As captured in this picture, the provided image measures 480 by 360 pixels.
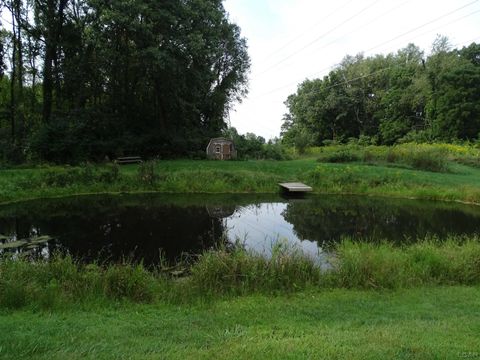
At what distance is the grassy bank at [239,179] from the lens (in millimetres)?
18938

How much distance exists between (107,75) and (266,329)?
27.9m

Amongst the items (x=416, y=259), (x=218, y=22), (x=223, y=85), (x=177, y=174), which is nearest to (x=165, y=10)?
(x=218, y=22)

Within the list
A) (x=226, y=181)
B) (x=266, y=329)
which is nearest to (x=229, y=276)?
(x=266, y=329)

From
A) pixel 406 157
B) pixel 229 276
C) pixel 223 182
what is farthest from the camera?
pixel 406 157

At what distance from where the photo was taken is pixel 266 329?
4727 mm

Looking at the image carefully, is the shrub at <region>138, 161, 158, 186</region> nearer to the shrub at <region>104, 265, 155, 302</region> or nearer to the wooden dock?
the wooden dock

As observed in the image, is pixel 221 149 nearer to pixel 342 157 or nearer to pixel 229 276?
pixel 342 157

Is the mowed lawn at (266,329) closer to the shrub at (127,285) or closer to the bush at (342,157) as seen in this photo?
the shrub at (127,285)

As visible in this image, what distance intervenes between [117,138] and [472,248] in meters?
23.9

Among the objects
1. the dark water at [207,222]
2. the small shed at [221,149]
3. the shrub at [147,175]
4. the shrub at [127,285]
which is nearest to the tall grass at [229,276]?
the shrub at [127,285]

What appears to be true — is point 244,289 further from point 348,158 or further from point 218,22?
point 218,22

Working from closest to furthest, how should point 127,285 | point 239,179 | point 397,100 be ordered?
point 127,285
point 239,179
point 397,100

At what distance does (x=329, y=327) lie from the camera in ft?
15.8

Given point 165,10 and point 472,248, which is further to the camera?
point 165,10
